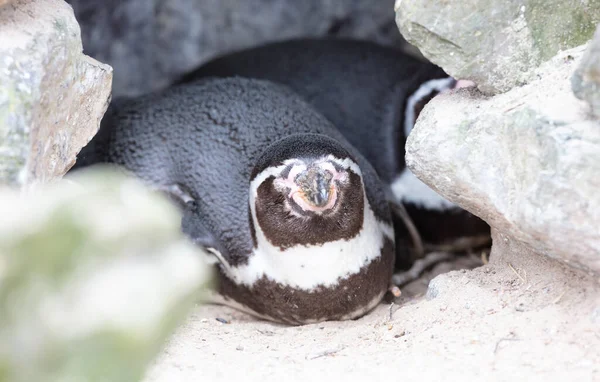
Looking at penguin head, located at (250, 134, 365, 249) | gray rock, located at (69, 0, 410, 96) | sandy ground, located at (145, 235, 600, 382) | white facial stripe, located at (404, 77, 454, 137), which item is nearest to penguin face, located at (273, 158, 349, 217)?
penguin head, located at (250, 134, 365, 249)

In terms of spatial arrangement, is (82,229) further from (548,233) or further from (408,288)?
(408,288)

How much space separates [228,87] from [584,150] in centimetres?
135

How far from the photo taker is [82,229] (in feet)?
2.93

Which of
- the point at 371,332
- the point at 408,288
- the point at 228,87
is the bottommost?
the point at 408,288

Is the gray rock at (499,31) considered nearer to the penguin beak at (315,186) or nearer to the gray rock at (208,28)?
the penguin beak at (315,186)

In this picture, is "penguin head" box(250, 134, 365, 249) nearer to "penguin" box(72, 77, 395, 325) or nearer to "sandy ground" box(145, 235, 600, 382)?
"penguin" box(72, 77, 395, 325)

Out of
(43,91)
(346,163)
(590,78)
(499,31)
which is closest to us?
(590,78)

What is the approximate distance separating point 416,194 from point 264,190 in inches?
34.9

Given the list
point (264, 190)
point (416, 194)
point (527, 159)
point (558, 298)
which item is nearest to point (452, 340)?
point (558, 298)

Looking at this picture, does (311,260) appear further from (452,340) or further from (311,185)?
(452,340)

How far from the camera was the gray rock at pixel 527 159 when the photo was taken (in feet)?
4.75

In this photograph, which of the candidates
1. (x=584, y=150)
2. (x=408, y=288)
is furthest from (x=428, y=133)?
(x=408, y=288)

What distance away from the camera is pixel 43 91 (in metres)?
1.54

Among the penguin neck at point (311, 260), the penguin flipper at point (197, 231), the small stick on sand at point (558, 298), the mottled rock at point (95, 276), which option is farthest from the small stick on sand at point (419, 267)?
the mottled rock at point (95, 276)
